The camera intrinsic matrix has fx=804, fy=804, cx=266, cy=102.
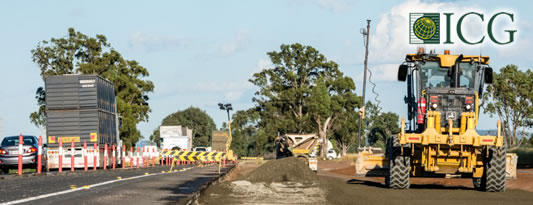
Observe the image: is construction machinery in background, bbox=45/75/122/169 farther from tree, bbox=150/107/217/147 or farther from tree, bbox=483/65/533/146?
tree, bbox=150/107/217/147

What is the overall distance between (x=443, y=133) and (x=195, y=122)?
148816 mm

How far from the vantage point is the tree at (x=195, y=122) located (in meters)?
165

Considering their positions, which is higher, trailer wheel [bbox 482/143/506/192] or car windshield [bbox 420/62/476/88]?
car windshield [bbox 420/62/476/88]

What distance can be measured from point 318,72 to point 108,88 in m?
55.7

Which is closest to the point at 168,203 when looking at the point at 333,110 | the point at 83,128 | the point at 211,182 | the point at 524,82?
the point at 211,182

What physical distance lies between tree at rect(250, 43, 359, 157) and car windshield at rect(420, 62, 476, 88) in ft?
218

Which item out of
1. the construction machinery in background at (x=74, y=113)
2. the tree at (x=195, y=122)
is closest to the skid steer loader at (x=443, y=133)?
the construction machinery in background at (x=74, y=113)

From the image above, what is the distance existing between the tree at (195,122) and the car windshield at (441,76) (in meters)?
143

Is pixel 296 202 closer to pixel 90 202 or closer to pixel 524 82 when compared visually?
pixel 90 202

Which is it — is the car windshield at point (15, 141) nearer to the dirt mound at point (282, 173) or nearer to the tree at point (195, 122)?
the dirt mound at point (282, 173)

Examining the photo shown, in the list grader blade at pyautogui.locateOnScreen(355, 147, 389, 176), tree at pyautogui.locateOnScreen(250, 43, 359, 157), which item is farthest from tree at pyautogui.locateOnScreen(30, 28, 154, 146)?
grader blade at pyautogui.locateOnScreen(355, 147, 389, 176)

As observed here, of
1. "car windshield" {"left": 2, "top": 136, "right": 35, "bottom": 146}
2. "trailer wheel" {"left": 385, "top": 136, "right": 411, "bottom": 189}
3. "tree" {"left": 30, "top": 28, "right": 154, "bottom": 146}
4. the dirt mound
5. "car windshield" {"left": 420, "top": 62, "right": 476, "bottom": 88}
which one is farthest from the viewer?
"tree" {"left": 30, "top": 28, "right": 154, "bottom": 146}

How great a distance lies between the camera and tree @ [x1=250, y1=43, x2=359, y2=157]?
90.0 metres

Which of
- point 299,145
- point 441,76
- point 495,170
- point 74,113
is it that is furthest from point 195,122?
point 495,170
